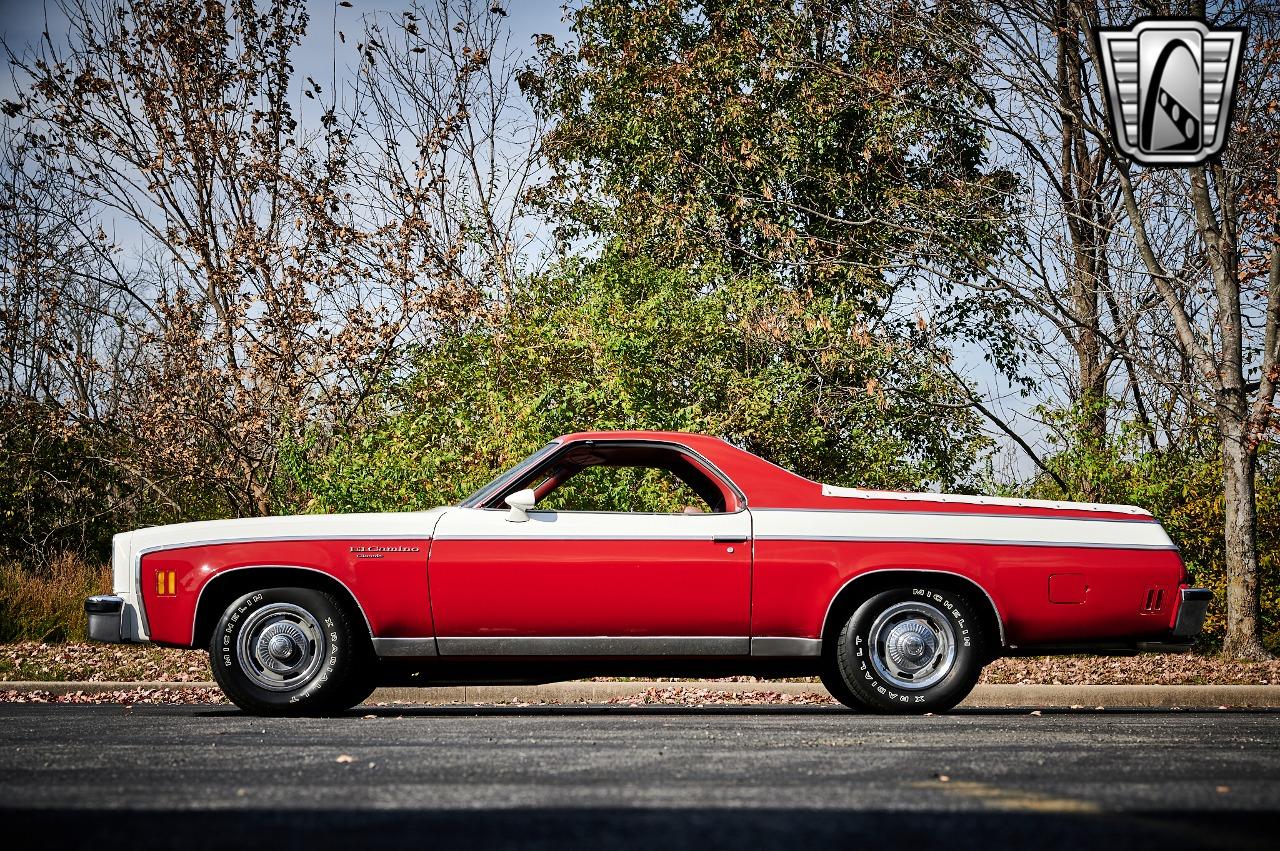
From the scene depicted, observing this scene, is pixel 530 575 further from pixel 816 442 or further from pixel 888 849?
pixel 816 442

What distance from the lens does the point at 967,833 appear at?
357cm

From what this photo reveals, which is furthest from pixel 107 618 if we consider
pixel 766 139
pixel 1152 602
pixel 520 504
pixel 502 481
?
pixel 766 139

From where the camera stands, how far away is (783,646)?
7410 mm

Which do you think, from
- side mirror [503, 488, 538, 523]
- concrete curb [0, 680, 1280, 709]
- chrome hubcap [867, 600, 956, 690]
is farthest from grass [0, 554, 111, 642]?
chrome hubcap [867, 600, 956, 690]

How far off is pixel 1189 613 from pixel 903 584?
1572 millimetres

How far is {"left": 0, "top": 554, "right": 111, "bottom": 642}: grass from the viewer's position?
48.7 feet

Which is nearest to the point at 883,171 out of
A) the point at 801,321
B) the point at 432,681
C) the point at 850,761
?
the point at 801,321

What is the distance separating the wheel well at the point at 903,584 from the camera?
7492 millimetres

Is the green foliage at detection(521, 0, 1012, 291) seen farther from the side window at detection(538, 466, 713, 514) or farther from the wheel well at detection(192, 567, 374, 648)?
the wheel well at detection(192, 567, 374, 648)

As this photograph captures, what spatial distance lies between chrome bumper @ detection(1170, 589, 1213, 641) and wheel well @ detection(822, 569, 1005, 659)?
3.23ft

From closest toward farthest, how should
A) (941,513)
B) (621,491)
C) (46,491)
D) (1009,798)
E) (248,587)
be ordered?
(1009,798) < (941,513) < (248,587) < (621,491) < (46,491)

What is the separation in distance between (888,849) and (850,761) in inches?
71.3

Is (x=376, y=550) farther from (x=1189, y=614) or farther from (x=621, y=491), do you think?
(x=621, y=491)

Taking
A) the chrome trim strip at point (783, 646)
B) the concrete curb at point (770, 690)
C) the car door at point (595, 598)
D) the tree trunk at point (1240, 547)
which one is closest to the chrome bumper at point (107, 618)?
the car door at point (595, 598)
